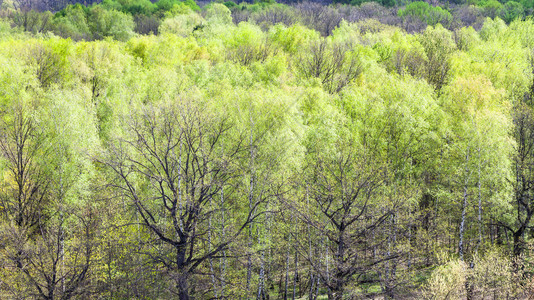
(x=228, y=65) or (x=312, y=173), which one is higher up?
(x=228, y=65)

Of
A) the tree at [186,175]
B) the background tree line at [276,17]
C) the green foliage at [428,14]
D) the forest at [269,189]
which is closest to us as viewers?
the tree at [186,175]

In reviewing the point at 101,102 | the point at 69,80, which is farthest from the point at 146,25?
the point at 101,102

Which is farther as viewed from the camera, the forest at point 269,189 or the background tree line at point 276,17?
the background tree line at point 276,17

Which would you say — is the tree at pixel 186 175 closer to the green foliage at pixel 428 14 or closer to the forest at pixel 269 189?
the forest at pixel 269 189

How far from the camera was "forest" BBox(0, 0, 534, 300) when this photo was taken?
81.8 ft

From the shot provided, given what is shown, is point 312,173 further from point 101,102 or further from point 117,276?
point 101,102

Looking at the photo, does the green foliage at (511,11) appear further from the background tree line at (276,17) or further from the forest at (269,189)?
the forest at (269,189)

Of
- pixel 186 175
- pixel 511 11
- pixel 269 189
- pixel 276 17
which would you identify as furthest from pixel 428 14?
pixel 186 175

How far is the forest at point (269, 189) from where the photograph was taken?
24.9 meters

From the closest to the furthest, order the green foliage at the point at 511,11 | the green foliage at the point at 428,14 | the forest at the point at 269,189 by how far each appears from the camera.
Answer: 1. the forest at the point at 269,189
2. the green foliage at the point at 511,11
3. the green foliage at the point at 428,14

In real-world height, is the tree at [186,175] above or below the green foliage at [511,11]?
below

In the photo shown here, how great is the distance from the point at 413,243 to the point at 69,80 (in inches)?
1724

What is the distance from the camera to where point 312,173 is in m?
29.8

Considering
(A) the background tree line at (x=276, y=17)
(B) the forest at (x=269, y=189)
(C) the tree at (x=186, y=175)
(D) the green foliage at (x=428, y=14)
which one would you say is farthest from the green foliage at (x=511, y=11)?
(C) the tree at (x=186, y=175)
